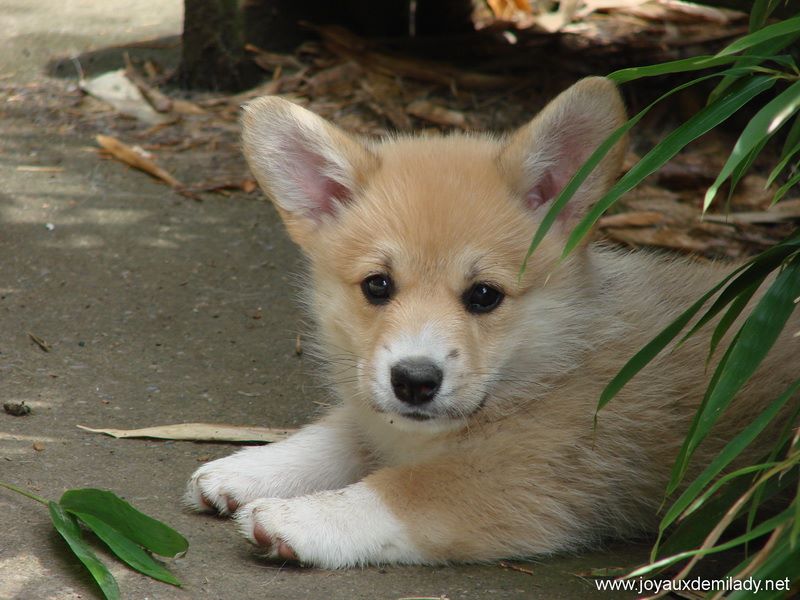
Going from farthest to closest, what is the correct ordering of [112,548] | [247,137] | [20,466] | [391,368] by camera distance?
[247,137]
[20,466]
[391,368]
[112,548]

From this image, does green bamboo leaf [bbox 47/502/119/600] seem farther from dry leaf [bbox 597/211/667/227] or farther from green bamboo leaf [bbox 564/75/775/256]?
dry leaf [bbox 597/211/667/227]

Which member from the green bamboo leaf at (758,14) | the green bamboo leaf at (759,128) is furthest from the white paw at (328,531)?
the green bamboo leaf at (758,14)

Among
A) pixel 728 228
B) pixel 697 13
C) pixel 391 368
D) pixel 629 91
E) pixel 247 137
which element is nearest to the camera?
pixel 391 368

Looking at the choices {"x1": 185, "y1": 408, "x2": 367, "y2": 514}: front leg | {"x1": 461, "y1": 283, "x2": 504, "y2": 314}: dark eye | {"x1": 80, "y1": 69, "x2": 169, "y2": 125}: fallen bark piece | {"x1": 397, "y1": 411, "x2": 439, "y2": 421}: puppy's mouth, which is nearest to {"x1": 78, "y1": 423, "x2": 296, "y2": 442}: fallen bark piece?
{"x1": 185, "y1": 408, "x2": 367, "y2": 514}: front leg

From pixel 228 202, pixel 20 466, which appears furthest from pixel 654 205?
pixel 20 466

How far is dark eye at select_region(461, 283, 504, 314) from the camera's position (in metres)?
3.32

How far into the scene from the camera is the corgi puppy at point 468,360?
315cm

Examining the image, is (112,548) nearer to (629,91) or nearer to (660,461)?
(660,461)

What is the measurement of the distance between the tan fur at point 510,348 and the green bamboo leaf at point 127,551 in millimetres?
730

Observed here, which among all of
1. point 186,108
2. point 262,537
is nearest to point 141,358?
point 262,537

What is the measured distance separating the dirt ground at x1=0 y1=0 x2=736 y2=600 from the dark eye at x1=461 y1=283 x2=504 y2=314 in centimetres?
81

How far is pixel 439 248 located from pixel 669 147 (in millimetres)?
935

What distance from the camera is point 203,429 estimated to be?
154 inches

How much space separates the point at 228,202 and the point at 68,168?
0.94 metres
